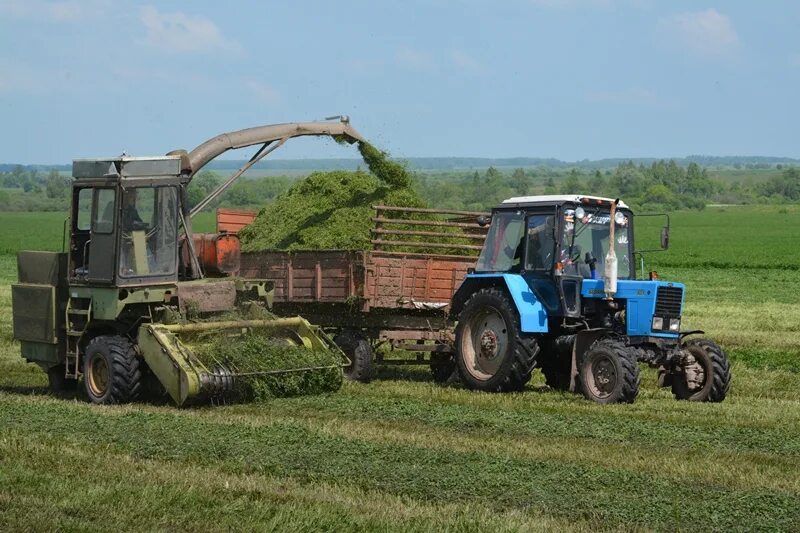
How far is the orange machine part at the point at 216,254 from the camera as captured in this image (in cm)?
1534

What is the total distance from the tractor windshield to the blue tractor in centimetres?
1

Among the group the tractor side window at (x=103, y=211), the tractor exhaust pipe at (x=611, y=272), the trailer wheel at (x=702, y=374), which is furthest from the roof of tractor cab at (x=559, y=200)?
the tractor side window at (x=103, y=211)

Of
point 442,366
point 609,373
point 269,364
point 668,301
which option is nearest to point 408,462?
point 269,364

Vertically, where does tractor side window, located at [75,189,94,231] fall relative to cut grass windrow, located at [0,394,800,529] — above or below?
above

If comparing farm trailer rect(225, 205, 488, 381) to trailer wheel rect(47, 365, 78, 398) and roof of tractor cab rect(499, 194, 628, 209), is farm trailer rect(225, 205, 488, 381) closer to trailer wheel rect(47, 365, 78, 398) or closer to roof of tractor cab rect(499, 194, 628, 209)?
roof of tractor cab rect(499, 194, 628, 209)

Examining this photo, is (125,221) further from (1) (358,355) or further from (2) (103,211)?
(1) (358,355)

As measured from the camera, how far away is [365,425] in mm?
12078

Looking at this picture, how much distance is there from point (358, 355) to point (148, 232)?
325 centimetres

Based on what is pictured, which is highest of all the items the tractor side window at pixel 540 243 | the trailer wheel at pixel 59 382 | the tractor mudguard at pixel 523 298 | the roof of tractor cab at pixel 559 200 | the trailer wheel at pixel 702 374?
the roof of tractor cab at pixel 559 200

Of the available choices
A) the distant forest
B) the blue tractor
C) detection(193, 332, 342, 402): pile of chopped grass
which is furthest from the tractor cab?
the distant forest

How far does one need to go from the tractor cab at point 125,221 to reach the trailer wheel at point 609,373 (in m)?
4.52

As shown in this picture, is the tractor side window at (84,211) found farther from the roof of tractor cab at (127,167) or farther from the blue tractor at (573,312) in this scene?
the blue tractor at (573,312)

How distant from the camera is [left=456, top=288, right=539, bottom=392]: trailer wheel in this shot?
14.5 meters

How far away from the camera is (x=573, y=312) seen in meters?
14.3
